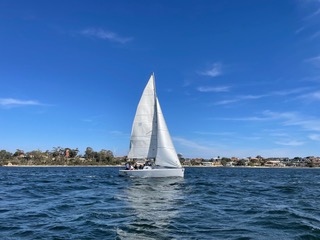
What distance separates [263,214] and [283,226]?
347 centimetres

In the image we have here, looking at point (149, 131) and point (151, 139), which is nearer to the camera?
point (151, 139)

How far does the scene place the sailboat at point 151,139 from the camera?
180 feet

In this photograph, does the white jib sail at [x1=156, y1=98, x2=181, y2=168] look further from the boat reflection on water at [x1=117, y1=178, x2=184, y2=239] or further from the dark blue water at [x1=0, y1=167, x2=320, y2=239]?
the dark blue water at [x1=0, y1=167, x2=320, y2=239]

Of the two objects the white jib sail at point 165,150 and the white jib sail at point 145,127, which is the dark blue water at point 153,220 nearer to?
the white jib sail at point 165,150

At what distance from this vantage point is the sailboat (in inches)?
2165

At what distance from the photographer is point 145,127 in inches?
2352

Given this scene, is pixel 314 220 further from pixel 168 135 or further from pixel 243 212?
pixel 168 135

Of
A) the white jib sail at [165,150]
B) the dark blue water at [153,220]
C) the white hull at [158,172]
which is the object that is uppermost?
the white jib sail at [165,150]

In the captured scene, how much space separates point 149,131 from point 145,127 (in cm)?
106

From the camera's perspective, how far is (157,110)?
193ft

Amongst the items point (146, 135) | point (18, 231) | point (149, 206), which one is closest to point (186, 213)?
point (149, 206)

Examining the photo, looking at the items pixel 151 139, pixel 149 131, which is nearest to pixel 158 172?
pixel 151 139

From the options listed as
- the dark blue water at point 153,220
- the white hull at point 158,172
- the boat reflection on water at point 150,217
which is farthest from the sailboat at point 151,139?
the dark blue water at point 153,220

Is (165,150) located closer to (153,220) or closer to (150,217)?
(150,217)
